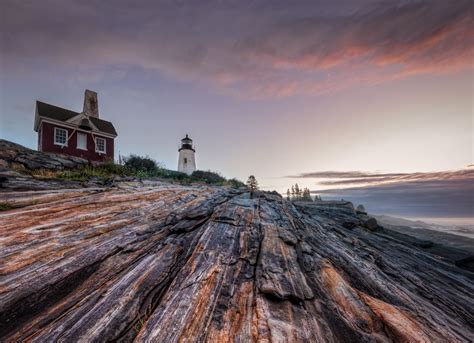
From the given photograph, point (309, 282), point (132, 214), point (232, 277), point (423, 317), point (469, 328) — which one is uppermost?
point (132, 214)

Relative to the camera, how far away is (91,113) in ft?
99.9

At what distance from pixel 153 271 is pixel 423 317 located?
644 cm

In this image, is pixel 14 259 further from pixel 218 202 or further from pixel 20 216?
pixel 218 202

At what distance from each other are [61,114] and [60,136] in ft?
12.0

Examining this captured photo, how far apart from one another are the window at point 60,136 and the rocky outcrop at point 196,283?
22.6 m

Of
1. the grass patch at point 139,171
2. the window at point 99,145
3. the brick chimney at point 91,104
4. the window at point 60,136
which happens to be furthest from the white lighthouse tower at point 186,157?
the window at point 60,136

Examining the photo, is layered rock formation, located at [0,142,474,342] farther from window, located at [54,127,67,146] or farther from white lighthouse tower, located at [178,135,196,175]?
white lighthouse tower, located at [178,135,196,175]

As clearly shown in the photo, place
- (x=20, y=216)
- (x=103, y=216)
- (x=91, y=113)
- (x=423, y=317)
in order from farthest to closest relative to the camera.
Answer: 1. (x=91, y=113)
2. (x=103, y=216)
3. (x=20, y=216)
4. (x=423, y=317)

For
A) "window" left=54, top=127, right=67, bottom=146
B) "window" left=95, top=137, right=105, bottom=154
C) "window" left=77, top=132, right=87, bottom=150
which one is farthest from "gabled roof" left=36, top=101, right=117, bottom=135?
"window" left=77, top=132, right=87, bottom=150

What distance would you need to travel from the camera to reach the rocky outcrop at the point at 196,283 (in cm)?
343

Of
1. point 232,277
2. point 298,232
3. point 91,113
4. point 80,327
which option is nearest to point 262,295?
point 232,277

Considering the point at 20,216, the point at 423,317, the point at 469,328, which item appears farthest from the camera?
the point at 20,216

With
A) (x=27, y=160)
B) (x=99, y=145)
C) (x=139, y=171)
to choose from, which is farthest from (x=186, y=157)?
(x=27, y=160)

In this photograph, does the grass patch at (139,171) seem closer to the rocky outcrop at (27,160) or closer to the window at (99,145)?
the rocky outcrop at (27,160)
